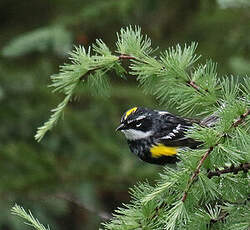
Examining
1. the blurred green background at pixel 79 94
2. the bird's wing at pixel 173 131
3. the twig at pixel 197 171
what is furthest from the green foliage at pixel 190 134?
the blurred green background at pixel 79 94

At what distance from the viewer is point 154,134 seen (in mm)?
3750

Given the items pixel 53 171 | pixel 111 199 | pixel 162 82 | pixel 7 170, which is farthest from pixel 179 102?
pixel 111 199

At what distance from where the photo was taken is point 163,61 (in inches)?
93.4

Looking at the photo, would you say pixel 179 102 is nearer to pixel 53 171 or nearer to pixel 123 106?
pixel 53 171

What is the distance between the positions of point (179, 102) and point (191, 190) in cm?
49

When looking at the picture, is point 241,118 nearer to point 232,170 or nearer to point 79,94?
point 232,170

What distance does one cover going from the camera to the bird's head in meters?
3.63

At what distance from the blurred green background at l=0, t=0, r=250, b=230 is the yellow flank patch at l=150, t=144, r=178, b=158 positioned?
42.5 inches

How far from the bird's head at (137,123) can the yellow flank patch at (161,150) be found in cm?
10

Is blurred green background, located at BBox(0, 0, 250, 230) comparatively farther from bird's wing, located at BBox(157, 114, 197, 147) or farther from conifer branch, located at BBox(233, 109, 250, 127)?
conifer branch, located at BBox(233, 109, 250, 127)

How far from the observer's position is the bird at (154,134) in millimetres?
3627

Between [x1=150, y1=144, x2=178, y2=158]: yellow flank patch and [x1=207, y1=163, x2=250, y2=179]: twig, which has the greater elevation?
[x1=150, y1=144, x2=178, y2=158]: yellow flank patch

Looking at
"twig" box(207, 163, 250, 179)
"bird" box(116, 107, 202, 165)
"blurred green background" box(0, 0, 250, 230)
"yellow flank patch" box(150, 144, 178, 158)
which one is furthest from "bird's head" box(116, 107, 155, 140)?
"twig" box(207, 163, 250, 179)

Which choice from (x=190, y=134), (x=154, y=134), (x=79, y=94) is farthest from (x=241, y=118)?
(x=79, y=94)
